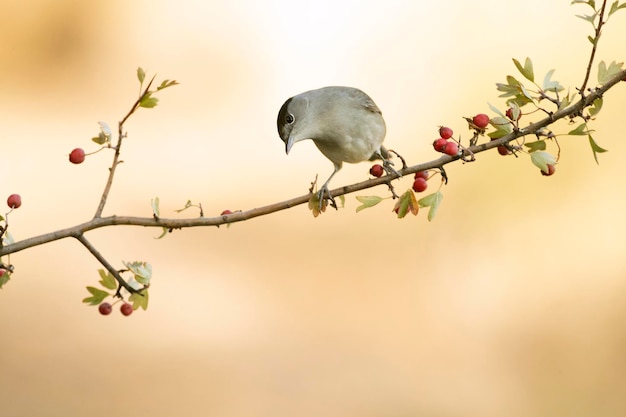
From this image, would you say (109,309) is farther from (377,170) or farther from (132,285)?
(377,170)

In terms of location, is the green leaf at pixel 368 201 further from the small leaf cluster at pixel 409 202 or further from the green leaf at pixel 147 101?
the green leaf at pixel 147 101

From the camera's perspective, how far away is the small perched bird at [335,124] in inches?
73.9

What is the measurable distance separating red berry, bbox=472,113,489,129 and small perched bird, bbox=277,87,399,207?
70cm

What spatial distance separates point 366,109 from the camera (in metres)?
2.10

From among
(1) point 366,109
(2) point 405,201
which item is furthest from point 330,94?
(2) point 405,201

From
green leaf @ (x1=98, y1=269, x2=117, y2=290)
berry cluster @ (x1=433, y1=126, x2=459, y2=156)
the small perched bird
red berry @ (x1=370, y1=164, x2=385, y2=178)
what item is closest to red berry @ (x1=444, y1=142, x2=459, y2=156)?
berry cluster @ (x1=433, y1=126, x2=459, y2=156)

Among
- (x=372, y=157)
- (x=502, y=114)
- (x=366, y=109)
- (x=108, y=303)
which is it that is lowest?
(x=108, y=303)

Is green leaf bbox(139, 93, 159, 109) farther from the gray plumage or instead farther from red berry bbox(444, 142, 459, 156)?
the gray plumage

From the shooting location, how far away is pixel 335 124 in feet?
6.51

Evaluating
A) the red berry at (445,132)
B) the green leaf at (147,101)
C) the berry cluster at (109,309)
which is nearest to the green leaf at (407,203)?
the red berry at (445,132)

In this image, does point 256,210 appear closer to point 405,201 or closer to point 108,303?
point 405,201

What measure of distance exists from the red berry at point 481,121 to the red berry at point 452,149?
5cm

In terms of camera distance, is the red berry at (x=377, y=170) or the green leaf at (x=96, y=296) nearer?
the green leaf at (x=96, y=296)

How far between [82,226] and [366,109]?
1143mm
